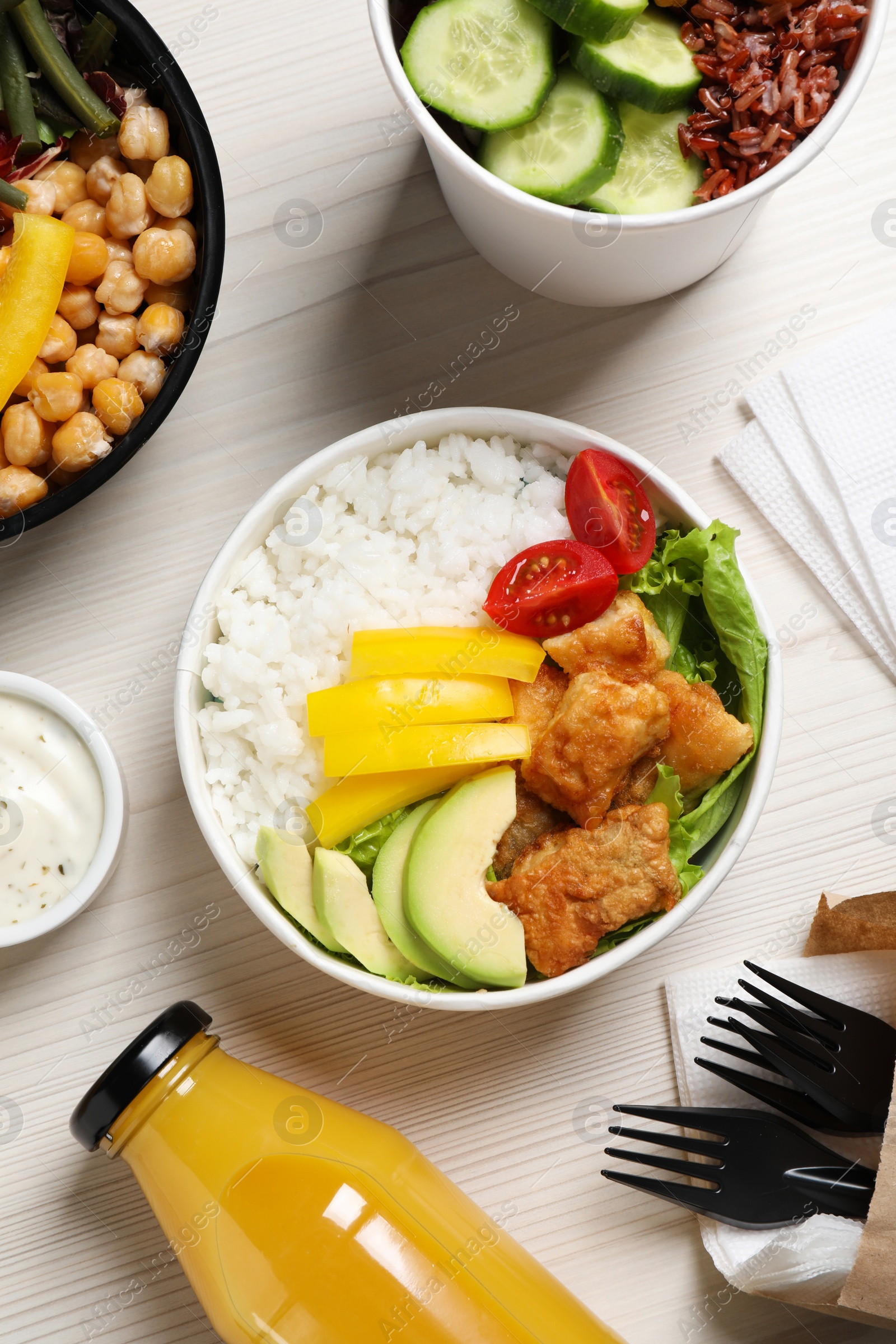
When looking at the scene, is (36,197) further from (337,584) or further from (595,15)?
(595,15)

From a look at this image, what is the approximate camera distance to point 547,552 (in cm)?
162

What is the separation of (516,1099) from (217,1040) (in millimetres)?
572

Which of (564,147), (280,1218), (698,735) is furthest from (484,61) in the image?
(280,1218)

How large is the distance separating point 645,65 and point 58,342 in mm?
1013

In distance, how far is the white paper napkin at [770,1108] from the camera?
165cm

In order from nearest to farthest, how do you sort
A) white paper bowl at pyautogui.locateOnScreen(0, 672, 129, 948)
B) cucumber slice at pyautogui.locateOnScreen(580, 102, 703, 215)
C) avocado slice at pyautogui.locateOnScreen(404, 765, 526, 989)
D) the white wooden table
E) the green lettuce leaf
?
cucumber slice at pyautogui.locateOnScreen(580, 102, 703, 215), avocado slice at pyautogui.locateOnScreen(404, 765, 526, 989), the green lettuce leaf, white paper bowl at pyautogui.locateOnScreen(0, 672, 129, 948), the white wooden table

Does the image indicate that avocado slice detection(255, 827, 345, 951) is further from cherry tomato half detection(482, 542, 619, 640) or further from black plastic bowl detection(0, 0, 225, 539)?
black plastic bowl detection(0, 0, 225, 539)

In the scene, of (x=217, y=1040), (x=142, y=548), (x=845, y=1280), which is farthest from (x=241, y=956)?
(x=845, y=1280)

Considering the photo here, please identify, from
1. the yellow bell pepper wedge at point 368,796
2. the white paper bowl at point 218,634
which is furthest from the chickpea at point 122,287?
the yellow bell pepper wedge at point 368,796

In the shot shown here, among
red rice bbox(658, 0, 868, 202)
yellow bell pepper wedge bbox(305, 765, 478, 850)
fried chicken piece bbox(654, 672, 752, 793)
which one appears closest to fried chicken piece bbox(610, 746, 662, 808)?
fried chicken piece bbox(654, 672, 752, 793)

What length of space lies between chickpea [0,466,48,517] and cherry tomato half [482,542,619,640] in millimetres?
771

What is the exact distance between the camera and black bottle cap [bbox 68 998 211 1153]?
1524mm

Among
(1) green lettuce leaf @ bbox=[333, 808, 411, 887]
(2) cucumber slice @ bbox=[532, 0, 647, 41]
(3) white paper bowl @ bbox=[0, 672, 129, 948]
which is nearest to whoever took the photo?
(2) cucumber slice @ bbox=[532, 0, 647, 41]

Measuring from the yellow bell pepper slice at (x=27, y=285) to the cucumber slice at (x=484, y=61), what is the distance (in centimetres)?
63
